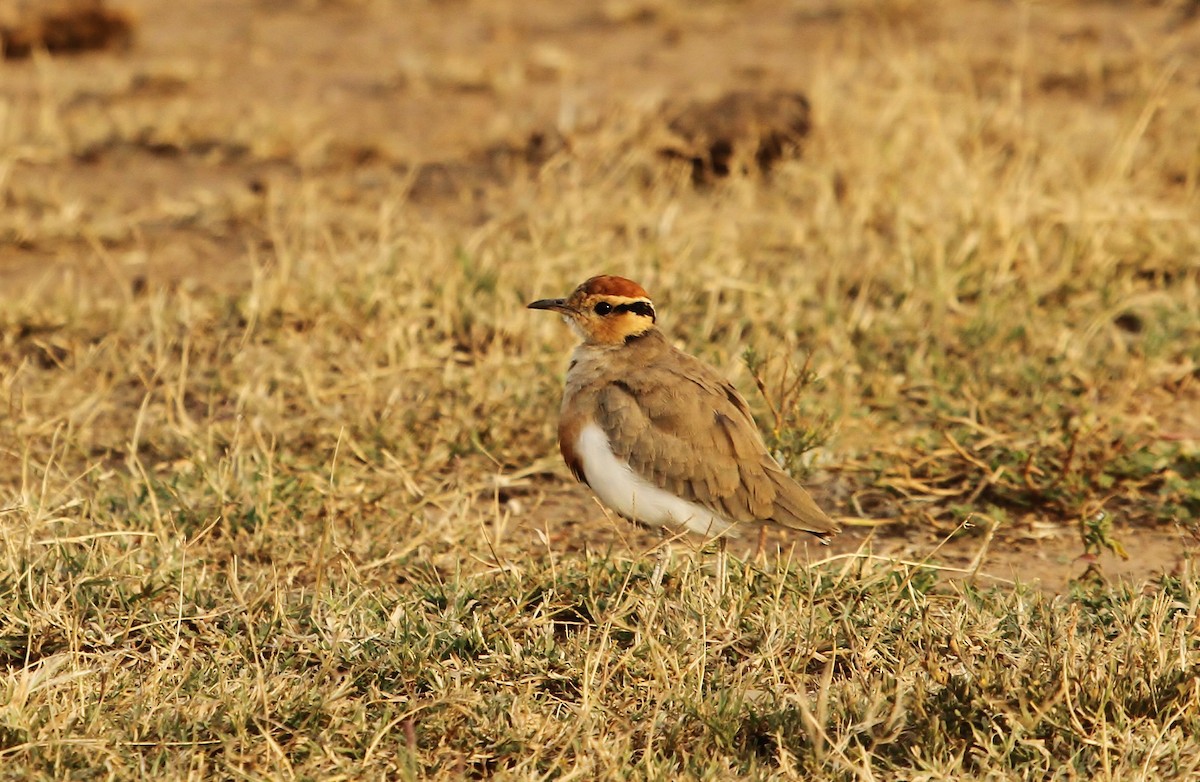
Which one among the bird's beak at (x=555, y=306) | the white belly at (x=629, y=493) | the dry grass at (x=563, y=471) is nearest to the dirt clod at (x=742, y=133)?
the dry grass at (x=563, y=471)

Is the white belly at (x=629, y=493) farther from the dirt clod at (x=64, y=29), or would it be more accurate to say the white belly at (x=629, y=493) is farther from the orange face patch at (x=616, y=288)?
the dirt clod at (x=64, y=29)

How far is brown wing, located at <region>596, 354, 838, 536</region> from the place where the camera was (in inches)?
178

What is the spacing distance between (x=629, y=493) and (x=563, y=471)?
969 mm

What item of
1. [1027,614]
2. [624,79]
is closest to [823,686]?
[1027,614]

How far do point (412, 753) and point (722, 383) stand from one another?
5.72ft

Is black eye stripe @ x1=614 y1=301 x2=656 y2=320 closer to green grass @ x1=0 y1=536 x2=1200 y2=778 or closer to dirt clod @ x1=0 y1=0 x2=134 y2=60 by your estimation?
green grass @ x1=0 y1=536 x2=1200 y2=778

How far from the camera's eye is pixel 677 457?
4.55 metres

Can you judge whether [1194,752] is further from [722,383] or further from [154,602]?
[154,602]

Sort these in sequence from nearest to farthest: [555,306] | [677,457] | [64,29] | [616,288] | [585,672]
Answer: [585,672], [677,457], [616,288], [555,306], [64,29]

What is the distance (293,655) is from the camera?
4082 mm

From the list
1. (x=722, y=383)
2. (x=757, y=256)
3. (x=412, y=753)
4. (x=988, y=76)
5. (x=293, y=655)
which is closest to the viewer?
(x=412, y=753)

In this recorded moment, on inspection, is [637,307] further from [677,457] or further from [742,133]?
[742,133]

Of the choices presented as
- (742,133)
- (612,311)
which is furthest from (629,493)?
(742,133)

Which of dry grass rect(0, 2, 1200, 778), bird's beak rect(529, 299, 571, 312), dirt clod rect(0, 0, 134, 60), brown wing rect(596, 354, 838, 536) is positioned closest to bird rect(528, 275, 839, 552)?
brown wing rect(596, 354, 838, 536)
